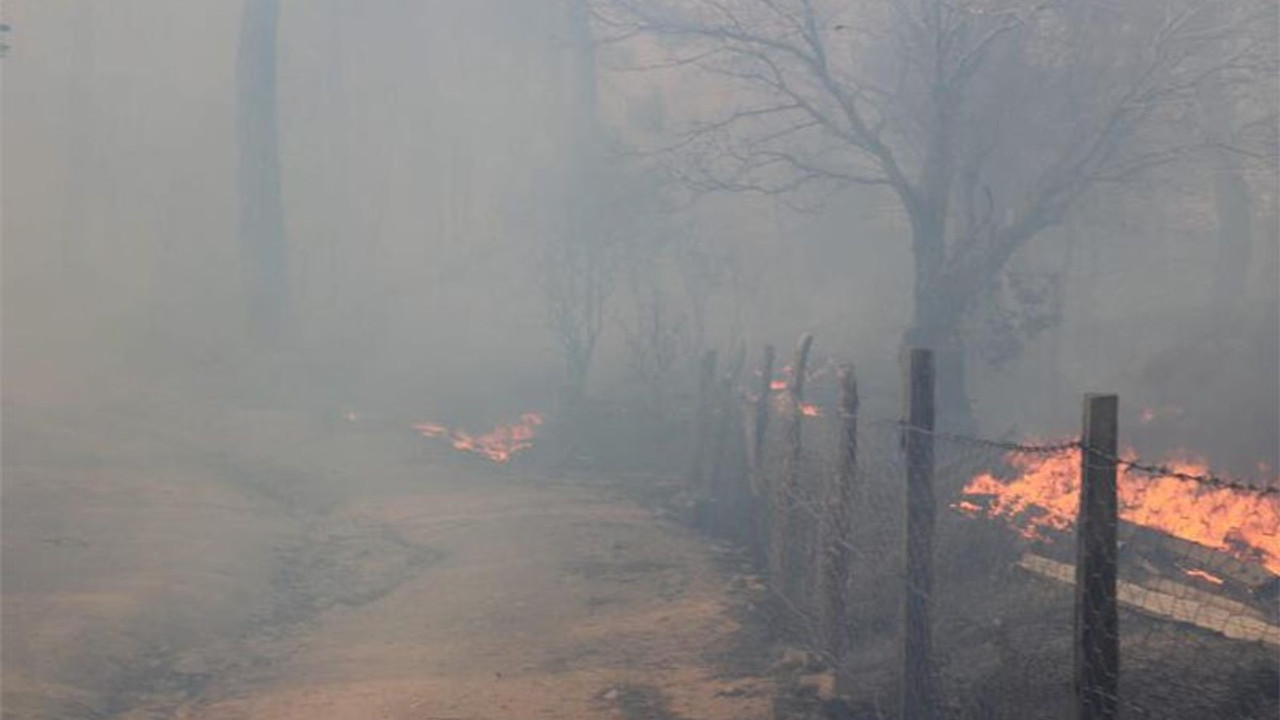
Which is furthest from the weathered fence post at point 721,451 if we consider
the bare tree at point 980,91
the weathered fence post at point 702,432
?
the bare tree at point 980,91

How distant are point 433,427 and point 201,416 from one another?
429 cm

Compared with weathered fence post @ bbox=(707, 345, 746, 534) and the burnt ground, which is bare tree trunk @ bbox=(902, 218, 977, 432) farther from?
the burnt ground

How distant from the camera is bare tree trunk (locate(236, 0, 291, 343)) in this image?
3031cm

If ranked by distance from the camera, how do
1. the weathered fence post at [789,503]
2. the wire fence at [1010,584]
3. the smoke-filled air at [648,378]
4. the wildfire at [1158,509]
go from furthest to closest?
the wildfire at [1158,509]
the weathered fence post at [789,503]
the smoke-filled air at [648,378]
the wire fence at [1010,584]

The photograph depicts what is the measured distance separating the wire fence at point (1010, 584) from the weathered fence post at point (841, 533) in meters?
0.01

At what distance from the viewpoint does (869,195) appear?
1430 inches

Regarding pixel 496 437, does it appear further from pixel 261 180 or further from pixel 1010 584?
pixel 1010 584

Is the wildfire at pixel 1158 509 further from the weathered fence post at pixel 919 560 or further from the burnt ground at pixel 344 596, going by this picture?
the weathered fence post at pixel 919 560

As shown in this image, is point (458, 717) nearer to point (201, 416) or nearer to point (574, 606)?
point (574, 606)

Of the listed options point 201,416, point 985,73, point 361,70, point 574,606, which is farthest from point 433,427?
point 361,70

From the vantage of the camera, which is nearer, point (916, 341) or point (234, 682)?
point (234, 682)

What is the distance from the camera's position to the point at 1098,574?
4914 mm

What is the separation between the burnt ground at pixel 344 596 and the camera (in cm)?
882

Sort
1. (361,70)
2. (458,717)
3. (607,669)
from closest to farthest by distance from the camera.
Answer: (458,717), (607,669), (361,70)
